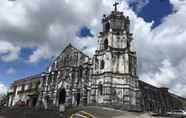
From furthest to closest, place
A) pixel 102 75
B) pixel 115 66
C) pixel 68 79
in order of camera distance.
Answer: pixel 68 79 → pixel 115 66 → pixel 102 75

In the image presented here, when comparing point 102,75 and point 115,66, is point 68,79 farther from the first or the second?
point 115,66

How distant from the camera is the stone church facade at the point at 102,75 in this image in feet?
125

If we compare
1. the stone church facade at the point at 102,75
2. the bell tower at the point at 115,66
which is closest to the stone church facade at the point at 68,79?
the stone church facade at the point at 102,75

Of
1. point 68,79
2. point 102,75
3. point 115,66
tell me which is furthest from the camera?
point 68,79

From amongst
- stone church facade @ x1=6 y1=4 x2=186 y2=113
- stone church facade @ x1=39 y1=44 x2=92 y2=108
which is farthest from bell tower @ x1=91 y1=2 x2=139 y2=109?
stone church facade @ x1=39 y1=44 x2=92 y2=108

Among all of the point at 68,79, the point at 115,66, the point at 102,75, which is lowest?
the point at 68,79

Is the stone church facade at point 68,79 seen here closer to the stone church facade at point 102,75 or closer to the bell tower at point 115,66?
the stone church facade at point 102,75

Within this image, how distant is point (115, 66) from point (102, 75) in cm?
251

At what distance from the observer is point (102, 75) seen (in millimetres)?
38875

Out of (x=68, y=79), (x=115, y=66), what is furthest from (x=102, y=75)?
(x=68, y=79)

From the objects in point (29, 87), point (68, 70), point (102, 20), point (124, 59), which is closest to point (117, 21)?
point (102, 20)

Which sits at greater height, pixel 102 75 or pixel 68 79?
pixel 102 75

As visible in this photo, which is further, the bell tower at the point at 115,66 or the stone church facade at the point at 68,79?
the stone church facade at the point at 68,79

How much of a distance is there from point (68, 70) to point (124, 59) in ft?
33.7
